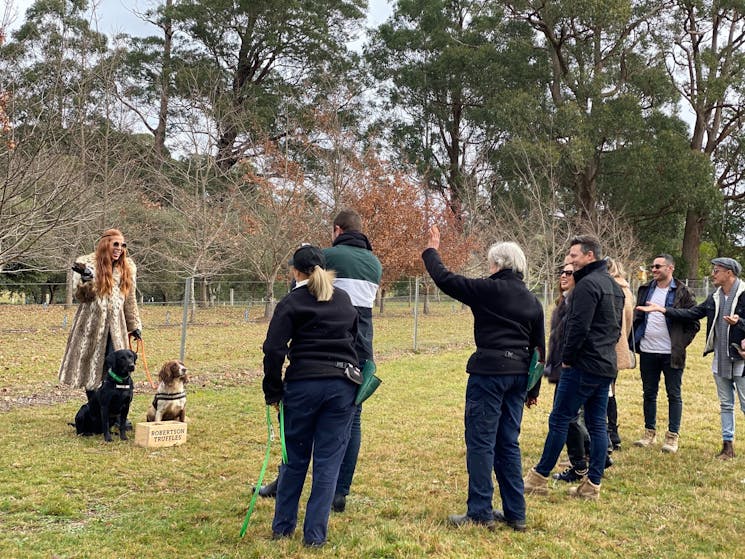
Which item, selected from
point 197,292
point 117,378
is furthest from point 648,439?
point 197,292

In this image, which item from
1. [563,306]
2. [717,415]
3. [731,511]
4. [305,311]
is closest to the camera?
[305,311]

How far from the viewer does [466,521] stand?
4344 mm

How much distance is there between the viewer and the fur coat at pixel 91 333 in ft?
20.7

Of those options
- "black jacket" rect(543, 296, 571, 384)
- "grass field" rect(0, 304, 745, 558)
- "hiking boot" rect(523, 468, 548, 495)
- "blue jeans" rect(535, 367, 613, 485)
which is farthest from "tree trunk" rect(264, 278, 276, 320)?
"blue jeans" rect(535, 367, 613, 485)

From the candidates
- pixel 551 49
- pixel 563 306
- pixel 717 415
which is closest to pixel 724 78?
pixel 551 49

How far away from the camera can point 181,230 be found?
23.9 metres

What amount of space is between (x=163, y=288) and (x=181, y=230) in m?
4.08

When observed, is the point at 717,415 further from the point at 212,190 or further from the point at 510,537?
the point at 212,190

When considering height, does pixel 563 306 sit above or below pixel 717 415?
above

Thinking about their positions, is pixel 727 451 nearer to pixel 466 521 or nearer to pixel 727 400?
pixel 727 400

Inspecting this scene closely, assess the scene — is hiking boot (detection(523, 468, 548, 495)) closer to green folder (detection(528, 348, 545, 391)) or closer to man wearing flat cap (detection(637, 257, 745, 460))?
green folder (detection(528, 348, 545, 391))

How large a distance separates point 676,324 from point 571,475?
188 cm

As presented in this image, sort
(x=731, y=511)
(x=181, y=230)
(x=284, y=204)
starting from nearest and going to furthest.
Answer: (x=731, y=511)
(x=284, y=204)
(x=181, y=230)

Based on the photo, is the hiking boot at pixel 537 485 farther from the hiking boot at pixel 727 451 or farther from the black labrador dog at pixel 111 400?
the black labrador dog at pixel 111 400
